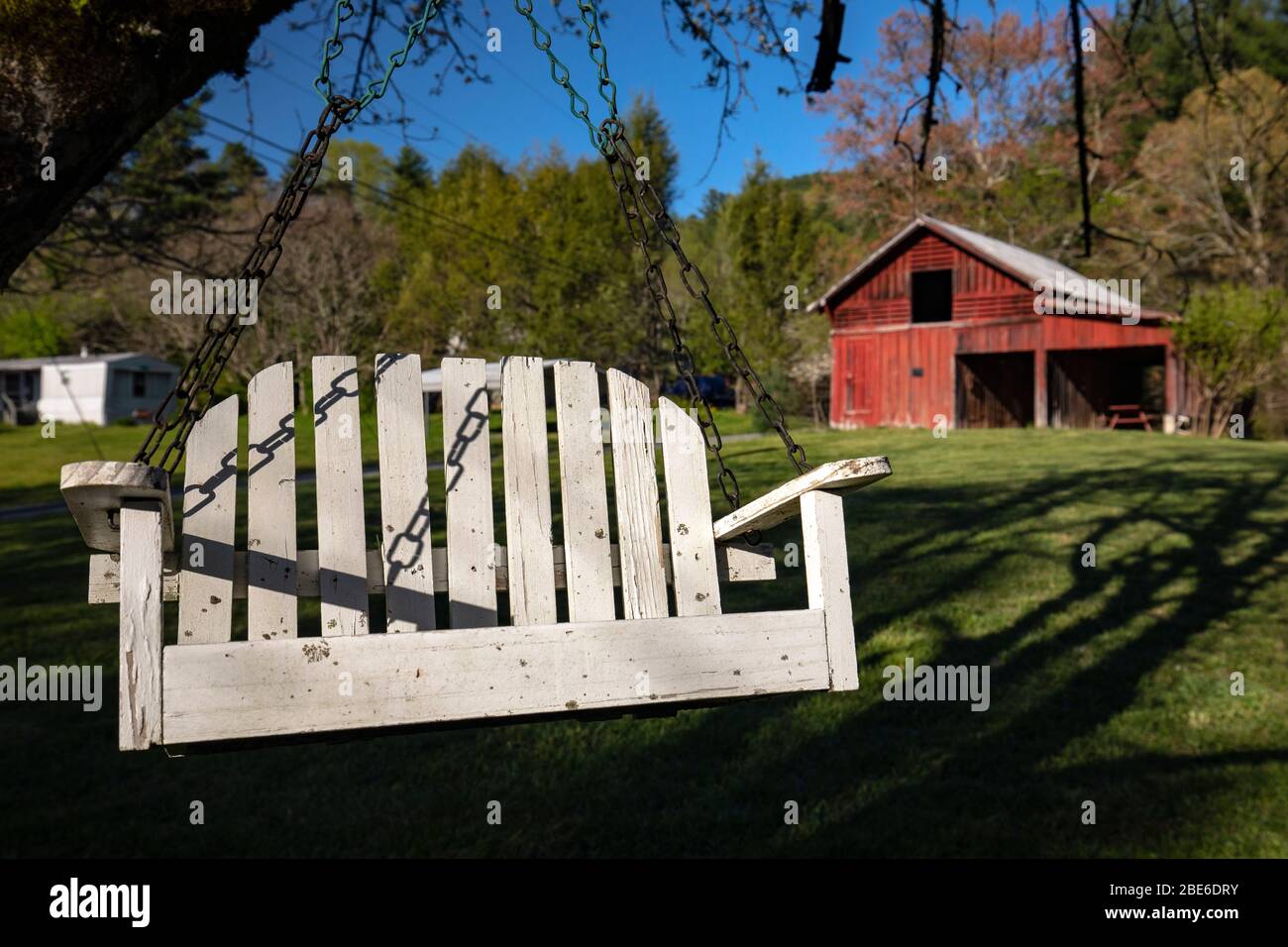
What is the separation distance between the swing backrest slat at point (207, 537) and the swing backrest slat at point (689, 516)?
104 centimetres

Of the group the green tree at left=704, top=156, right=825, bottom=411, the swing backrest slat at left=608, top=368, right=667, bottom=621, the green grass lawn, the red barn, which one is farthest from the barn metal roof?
the swing backrest slat at left=608, top=368, right=667, bottom=621

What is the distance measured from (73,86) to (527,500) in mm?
1799

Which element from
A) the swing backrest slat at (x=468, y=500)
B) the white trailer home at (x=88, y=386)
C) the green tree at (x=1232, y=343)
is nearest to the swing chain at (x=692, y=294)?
the swing backrest slat at (x=468, y=500)

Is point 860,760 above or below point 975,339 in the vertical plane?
below

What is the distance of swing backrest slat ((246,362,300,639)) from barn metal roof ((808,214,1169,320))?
24.3 m

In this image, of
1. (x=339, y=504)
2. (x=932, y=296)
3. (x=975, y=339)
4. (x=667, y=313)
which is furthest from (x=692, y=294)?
(x=932, y=296)

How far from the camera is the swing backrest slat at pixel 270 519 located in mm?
2307

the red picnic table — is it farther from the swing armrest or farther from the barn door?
the swing armrest

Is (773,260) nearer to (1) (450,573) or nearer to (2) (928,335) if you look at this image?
(2) (928,335)

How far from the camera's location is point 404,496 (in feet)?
7.93

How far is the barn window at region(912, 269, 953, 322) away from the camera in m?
27.0

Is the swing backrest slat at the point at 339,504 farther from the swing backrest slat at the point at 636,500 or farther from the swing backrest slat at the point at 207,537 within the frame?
the swing backrest slat at the point at 636,500
